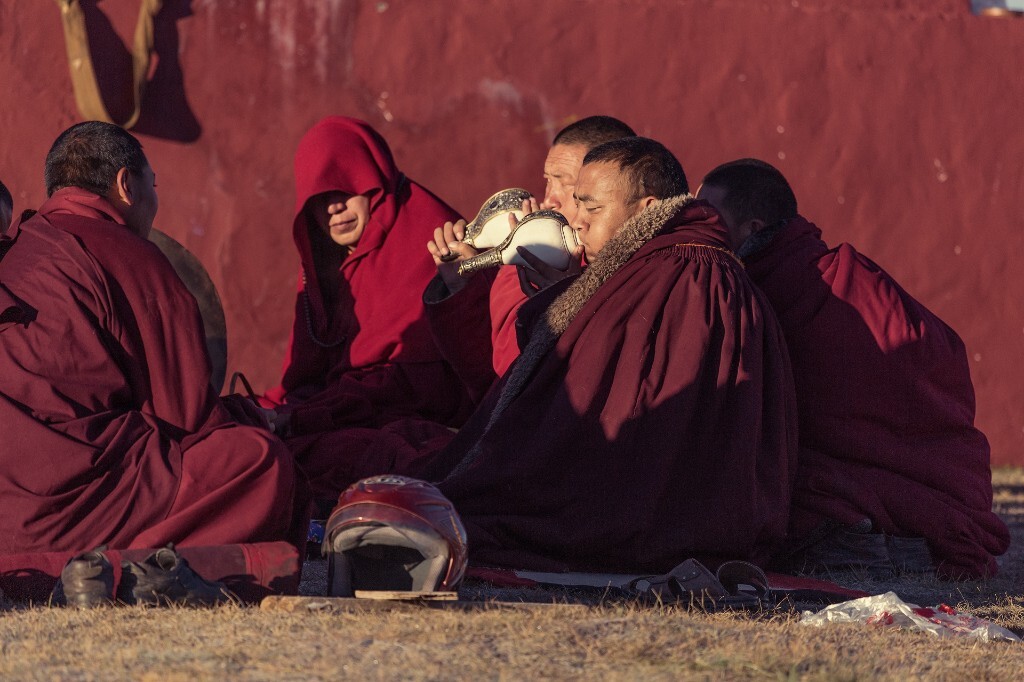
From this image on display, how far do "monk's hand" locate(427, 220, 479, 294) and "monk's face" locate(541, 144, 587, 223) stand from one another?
0.37 meters

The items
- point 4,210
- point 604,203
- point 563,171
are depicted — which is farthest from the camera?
point 563,171

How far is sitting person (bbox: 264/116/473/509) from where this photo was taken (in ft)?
19.6

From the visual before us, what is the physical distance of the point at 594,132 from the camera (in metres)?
6.04

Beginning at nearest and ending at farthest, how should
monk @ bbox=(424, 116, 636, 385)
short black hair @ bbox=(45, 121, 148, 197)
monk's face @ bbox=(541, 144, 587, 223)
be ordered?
short black hair @ bbox=(45, 121, 148, 197)
monk @ bbox=(424, 116, 636, 385)
monk's face @ bbox=(541, 144, 587, 223)

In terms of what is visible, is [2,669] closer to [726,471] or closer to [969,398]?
[726,471]

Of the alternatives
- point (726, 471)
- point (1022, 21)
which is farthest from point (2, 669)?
point (1022, 21)

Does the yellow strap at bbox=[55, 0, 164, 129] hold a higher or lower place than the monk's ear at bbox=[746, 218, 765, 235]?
higher

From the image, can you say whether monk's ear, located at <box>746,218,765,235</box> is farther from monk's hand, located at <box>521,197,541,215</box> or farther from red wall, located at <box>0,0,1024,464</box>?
red wall, located at <box>0,0,1024,464</box>

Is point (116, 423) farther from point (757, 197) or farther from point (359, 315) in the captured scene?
point (757, 197)

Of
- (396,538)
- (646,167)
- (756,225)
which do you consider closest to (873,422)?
(756,225)

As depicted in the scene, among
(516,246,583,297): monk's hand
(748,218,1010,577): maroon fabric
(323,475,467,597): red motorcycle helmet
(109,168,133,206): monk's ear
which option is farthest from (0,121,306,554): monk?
(748,218,1010,577): maroon fabric

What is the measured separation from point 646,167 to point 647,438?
97 cm

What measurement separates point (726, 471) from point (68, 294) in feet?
6.44

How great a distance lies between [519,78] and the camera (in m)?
8.16
